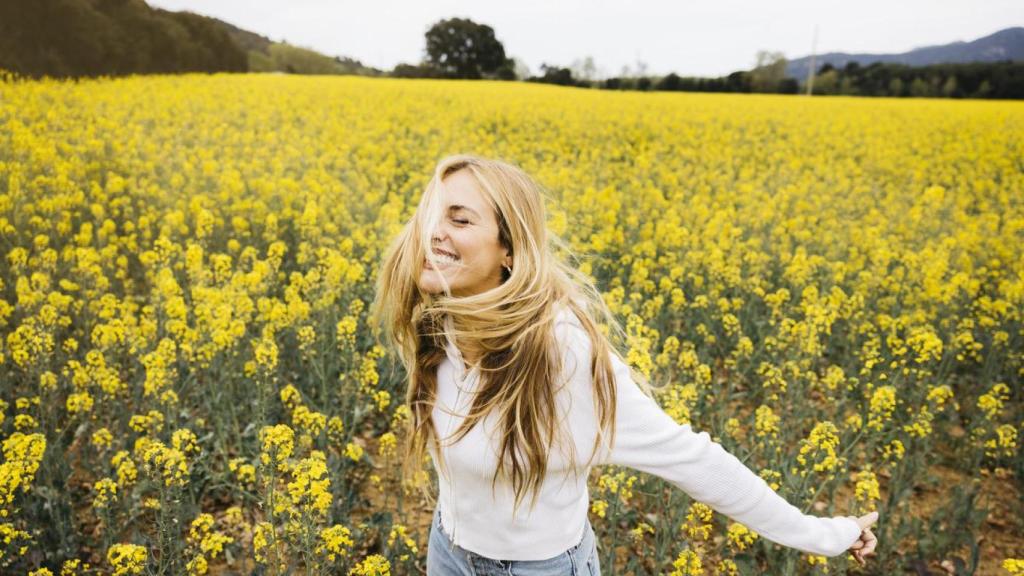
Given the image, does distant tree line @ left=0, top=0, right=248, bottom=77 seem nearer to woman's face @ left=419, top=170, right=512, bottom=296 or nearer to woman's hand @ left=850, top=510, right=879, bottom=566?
woman's face @ left=419, top=170, right=512, bottom=296

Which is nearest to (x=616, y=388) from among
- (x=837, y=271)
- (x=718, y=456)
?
(x=718, y=456)

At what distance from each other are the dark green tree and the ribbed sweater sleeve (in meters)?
53.9

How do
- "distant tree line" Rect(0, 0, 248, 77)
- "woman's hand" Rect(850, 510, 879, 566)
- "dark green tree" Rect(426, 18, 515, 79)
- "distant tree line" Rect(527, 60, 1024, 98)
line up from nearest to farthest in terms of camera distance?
"woman's hand" Rect(850, 510, 879, 566) < "distant tree line" Rect(0, 0, 248, 77) < "distant tree line" Rect(527, 60, 1024, 98) < "dark green tree" Rect(426, 18, 515, 79)

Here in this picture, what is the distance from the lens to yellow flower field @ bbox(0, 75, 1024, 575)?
294 centimetres

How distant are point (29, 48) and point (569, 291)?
75.1ft

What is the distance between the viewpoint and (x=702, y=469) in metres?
1.59

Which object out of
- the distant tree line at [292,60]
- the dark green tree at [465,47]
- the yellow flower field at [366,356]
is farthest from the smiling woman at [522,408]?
the dark green tree at [465,47]

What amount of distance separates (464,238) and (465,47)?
56.1 metres

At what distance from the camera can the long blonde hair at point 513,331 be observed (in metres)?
1.67

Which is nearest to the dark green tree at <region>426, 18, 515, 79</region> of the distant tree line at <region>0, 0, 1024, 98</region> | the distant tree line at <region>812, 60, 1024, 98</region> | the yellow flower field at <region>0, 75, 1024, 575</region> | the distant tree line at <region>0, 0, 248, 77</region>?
the distant tree line at <region>0, 0, 1024, 98</region>

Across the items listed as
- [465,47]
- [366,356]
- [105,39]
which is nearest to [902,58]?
[366,356]

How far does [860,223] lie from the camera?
7828mm

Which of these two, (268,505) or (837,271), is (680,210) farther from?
(268,505)

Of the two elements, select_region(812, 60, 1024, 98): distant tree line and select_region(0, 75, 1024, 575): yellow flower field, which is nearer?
select_region(0, 75, 1024, 575): yellow flower field
